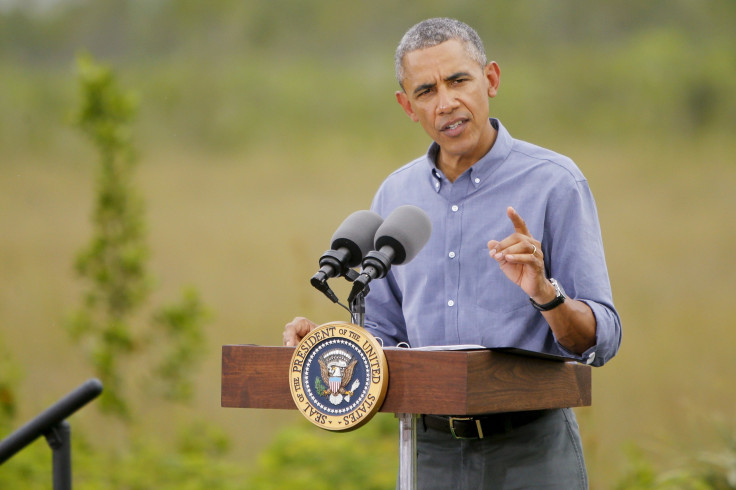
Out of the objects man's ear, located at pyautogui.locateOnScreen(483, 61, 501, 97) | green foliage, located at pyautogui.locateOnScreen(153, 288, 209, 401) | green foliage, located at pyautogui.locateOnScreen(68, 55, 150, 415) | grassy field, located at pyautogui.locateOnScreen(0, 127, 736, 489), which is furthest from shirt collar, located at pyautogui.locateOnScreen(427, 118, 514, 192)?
green foliage, located at pyautogui.locateOnScreen(68, 55, 150, 415)

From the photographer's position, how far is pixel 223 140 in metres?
5.55

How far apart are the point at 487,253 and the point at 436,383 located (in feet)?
2.09

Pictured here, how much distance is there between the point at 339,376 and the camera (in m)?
1.69

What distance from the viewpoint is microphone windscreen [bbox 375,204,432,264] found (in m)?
1.78

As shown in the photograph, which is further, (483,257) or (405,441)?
(483,257)

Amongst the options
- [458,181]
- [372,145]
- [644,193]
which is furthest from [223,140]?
[458,181]

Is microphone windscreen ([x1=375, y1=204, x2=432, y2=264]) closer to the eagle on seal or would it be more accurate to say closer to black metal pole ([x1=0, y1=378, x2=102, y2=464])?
the eagle on seal

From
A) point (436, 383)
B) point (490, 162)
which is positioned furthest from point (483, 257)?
point (436, 383)

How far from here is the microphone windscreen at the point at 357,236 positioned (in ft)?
5.99

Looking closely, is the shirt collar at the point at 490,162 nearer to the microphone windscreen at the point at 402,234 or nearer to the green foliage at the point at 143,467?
the microphone windscreen at the point at 402,234

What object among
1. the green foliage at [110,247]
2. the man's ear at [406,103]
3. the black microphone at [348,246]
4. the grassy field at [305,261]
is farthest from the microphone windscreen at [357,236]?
the green foliage at [110,247]

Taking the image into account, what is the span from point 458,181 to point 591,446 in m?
2.57

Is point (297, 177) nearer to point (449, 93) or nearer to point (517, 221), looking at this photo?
point (449, 93)

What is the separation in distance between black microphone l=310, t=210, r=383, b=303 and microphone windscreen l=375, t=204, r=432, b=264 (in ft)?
0.16
